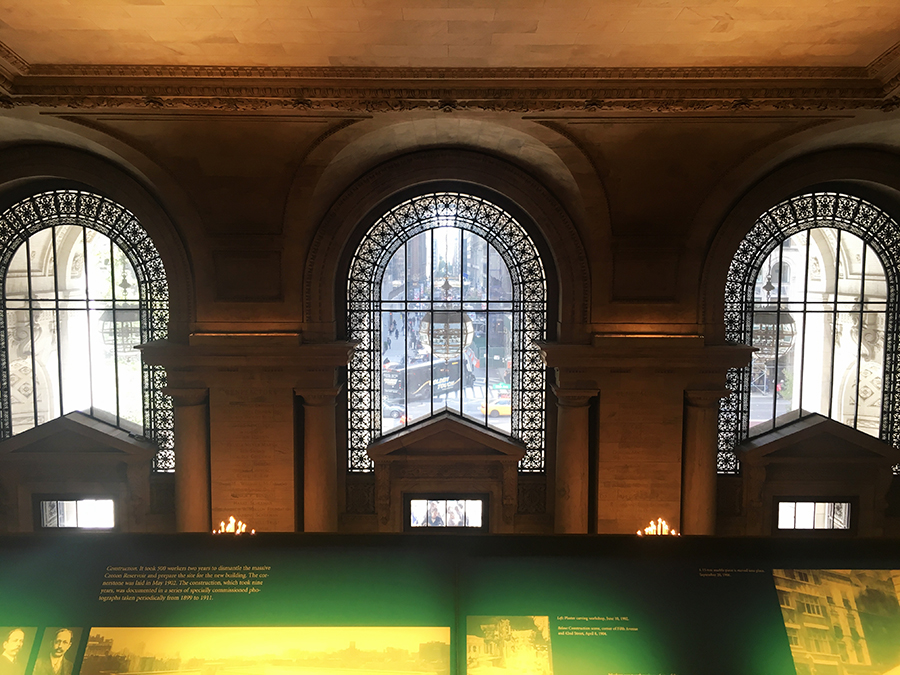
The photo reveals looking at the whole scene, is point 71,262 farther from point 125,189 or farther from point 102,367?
point 125,189

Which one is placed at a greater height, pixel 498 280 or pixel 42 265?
pixel 42 265

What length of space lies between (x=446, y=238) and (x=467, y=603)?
720 centimetres

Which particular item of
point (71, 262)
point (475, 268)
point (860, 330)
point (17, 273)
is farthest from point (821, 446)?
point (17, 273)

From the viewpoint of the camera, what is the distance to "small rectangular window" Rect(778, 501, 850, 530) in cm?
976

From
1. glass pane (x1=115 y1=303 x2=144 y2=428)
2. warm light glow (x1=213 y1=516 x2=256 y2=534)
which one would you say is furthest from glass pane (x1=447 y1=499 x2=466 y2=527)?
glass pane (x1=115 y1=303 x2=144 y2=428)

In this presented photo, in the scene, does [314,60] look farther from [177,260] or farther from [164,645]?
[164,645]

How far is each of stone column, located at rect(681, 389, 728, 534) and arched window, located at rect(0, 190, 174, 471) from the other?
834 centimetres

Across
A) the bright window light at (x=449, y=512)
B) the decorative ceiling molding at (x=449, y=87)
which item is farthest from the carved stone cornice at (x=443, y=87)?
the bright window light at (x=449, y=512)

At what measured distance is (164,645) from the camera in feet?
10.2

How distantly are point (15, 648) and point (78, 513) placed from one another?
26.0 ft

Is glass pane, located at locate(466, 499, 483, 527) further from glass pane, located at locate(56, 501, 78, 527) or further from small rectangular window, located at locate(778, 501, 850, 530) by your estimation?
glass pane, located at locate(56, 501, 78, 527)

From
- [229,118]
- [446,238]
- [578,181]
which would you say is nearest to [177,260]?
[229,118]

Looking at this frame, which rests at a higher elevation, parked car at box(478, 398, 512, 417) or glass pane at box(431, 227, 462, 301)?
glass pane at box(431, 227, 462, 301)

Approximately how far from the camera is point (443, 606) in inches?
128
